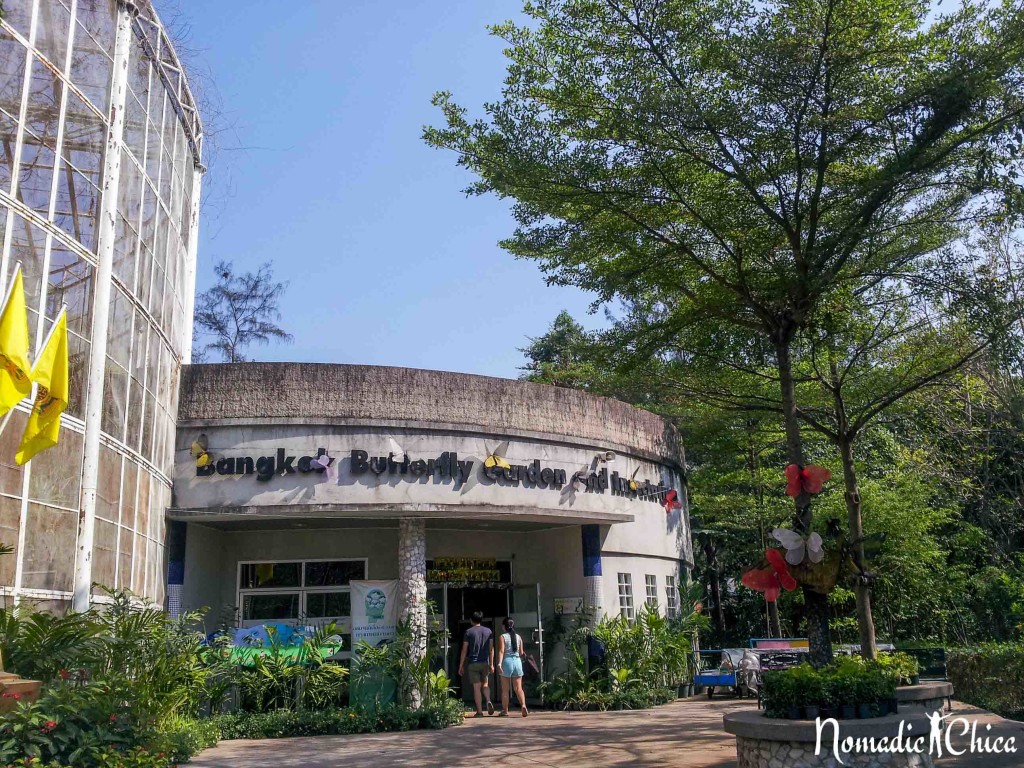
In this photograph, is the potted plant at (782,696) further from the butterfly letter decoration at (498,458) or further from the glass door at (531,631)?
the glass door at (531,631)

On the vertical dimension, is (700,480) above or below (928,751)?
A: above

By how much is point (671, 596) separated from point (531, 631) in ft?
12.8

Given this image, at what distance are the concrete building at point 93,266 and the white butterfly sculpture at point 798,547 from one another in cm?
775

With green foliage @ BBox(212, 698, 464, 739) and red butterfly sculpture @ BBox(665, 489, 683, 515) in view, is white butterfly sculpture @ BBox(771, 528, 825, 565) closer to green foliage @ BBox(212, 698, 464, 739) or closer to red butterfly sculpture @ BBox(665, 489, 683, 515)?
green foliage @ BBox(212, 698, 464, 739)

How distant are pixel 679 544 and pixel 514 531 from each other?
427 cm

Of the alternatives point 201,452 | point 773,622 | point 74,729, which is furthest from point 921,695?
point 773,622

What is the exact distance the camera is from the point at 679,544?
20.6 m

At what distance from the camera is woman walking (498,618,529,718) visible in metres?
15.1

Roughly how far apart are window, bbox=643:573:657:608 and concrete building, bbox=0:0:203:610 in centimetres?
963

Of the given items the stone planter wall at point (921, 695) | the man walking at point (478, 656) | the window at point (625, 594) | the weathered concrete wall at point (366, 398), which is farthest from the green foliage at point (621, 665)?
the stone planter wall at point (921, 695)

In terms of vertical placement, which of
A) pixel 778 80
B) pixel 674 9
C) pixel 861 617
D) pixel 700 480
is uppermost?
pixel 674 9

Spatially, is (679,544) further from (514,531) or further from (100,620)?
(100,620)

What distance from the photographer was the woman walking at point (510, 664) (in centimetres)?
1508

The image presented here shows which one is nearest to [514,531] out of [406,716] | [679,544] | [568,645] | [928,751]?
[568,645]
